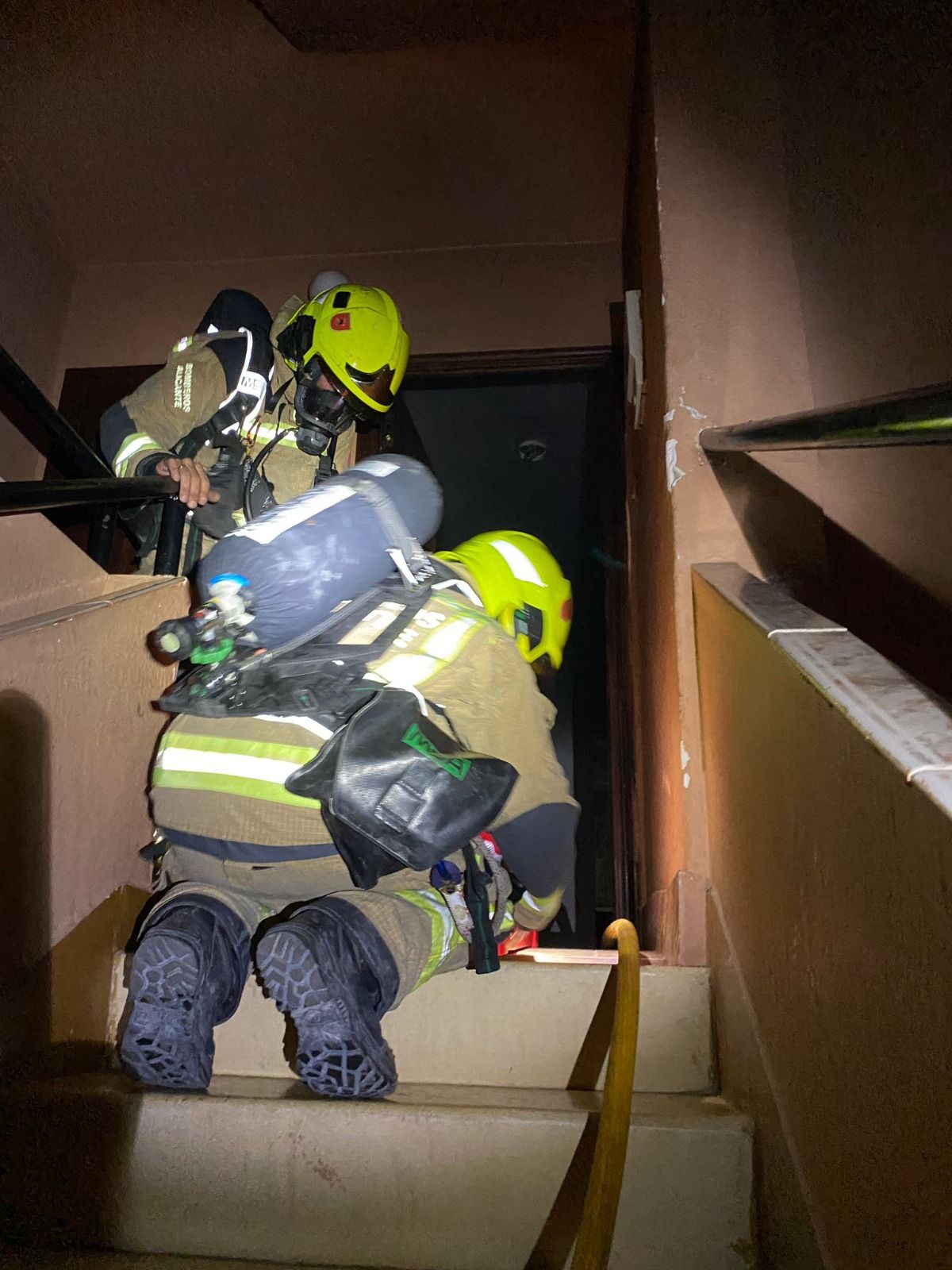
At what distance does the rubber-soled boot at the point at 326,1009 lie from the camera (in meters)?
1.16

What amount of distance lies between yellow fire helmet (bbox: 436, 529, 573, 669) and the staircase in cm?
112

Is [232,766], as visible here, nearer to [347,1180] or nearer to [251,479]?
[347,1180]

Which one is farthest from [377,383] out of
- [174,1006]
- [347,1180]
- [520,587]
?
[347,1180]

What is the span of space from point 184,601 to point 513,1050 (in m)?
1.21

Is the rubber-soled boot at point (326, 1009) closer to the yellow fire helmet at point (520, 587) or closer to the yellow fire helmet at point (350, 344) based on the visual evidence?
the yellow fire helmet at point (520, 587)

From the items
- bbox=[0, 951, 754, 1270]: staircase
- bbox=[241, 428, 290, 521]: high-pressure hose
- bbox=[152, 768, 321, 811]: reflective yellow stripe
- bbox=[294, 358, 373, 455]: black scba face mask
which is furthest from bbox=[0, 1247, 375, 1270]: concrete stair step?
bbox=[294, 358, 373, 455]: black scba face mask

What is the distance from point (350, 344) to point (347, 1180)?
94.0 inches

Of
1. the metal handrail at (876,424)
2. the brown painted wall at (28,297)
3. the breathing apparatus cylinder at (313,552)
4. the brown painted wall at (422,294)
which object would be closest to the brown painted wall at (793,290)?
the metal handrail at (876,424)

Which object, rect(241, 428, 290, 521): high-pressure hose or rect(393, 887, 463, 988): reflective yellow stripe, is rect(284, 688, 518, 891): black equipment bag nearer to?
rect(393, 887, 463, 988): reflective yellow stripe

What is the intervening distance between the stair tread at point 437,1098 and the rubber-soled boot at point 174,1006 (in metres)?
0.04

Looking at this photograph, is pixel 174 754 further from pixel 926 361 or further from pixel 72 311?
pixel 72 311

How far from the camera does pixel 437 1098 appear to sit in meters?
1.24

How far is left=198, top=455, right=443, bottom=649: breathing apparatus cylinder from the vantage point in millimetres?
1188

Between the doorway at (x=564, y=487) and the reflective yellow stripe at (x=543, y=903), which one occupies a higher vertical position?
the doorway at (x=564, y=487)
